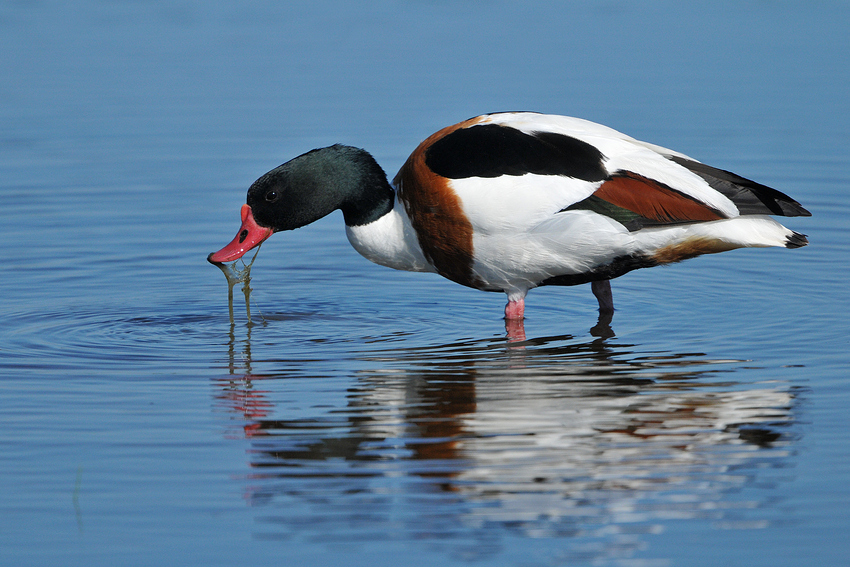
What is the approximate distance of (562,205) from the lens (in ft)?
22.1

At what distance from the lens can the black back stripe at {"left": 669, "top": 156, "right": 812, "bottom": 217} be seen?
268 inches

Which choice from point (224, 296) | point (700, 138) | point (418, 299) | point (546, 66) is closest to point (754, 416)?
point (418, 299)

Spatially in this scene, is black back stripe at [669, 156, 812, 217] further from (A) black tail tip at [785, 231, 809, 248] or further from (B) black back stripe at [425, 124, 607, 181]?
(B) black back stripe at [425, 124, 607, 181]

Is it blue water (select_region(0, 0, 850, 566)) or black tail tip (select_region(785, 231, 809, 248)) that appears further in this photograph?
black tail tip (select_region(785, 231, 809, 248))

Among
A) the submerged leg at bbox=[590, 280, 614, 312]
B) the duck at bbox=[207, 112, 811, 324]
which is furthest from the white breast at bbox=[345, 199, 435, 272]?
the submerged leg at bbox=[590, 280, 614, 312]

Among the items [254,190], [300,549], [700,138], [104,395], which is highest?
[700,138]

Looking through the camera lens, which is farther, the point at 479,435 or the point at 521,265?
the point at 521,265

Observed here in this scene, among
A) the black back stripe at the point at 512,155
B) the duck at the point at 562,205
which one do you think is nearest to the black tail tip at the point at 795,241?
the duck at the point at 562,205

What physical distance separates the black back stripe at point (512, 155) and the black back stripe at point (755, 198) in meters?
0.69

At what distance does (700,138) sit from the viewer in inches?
479

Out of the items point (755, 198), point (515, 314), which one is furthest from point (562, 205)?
point (755, 198)

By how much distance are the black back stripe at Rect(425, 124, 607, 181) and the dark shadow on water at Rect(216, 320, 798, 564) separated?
1003 millimetres

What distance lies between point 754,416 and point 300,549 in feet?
7.77

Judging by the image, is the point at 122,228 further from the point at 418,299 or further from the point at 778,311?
the point at 778,311
